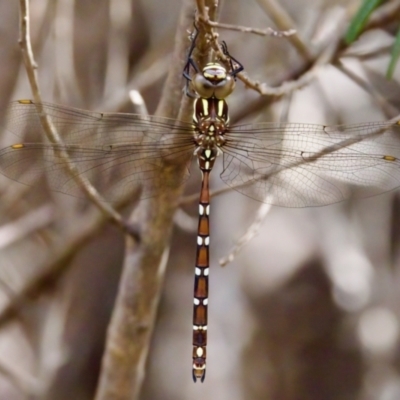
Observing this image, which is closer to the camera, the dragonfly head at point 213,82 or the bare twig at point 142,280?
the dragonfly head at point 213,82

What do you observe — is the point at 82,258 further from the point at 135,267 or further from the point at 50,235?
the point at 135,267

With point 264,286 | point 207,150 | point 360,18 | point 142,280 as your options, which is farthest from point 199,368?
point 264,286

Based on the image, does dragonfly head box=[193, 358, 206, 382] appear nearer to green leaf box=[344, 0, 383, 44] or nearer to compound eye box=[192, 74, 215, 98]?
compound eye box=[192, 74, 215, 98]

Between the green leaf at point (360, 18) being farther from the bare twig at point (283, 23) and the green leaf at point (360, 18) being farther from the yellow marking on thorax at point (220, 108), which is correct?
the yellow marking on thorax at point (220, 108)

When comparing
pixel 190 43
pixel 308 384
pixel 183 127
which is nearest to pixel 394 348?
pixel 308 384

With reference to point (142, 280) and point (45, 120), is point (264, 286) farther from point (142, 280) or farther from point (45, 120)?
point (45, 120)

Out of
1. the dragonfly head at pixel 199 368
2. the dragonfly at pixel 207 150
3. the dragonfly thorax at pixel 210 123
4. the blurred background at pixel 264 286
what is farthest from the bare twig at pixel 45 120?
the blurred background at pixel 264 286
